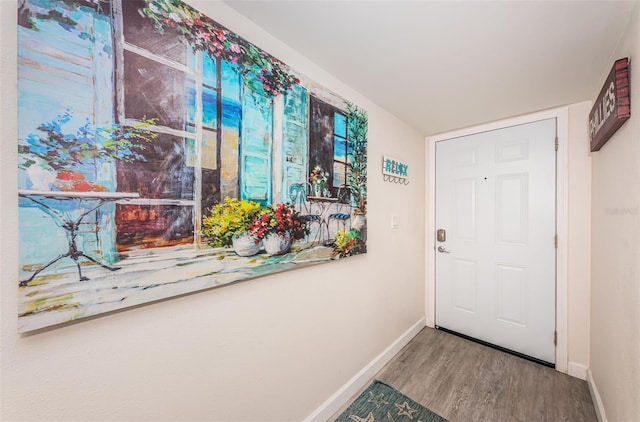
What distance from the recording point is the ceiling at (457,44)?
3.63 ft

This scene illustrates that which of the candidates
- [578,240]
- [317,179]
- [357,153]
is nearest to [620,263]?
[578,240]

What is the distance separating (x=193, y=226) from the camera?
974 millimetres

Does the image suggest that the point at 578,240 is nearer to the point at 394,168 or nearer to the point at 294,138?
the point at 394,168

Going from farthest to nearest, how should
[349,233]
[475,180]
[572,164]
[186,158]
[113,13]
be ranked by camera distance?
[475,180], [572,164], [349,233], [186,158], [113,13]

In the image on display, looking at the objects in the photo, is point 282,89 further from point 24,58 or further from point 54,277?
point 54,277

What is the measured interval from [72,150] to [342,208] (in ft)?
4.28

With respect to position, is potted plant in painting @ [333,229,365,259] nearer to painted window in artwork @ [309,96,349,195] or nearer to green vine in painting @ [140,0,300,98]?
painted window in artwork @ [309,96,349,195]

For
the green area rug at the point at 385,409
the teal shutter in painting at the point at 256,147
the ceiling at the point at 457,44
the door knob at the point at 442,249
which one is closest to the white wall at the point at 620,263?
the ceiling at the point at 457,44

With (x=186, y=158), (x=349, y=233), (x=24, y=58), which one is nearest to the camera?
(x=24, y=58)

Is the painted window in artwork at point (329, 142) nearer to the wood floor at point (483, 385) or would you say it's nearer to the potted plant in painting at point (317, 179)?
the potted plant in painting at point (317, 179)

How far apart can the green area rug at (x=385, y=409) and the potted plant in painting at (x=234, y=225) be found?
1332 millimetres

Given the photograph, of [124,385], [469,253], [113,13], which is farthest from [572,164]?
[124,385]

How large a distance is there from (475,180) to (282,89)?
213 centimetres

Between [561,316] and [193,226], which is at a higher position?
[193,226]
